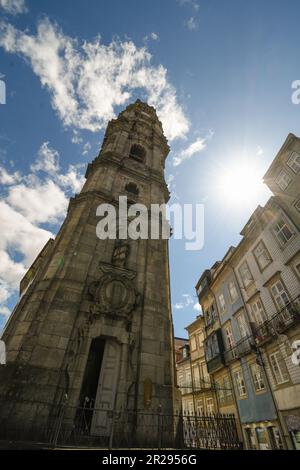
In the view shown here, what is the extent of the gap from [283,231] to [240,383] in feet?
41.9

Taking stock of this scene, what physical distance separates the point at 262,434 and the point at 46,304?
1675 centimetres

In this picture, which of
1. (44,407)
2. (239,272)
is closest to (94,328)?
(44,407)

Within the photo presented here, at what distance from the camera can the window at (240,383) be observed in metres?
18.2

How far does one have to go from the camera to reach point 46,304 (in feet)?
33.0

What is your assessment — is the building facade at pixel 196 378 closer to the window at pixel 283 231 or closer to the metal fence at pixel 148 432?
the window at pixel 283 231

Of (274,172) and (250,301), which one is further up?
(274,172)

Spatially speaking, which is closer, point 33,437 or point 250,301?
point 33,437

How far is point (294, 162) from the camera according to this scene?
18.3 metres

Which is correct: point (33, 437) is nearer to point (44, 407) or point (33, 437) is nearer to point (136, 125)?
point (44, 407)

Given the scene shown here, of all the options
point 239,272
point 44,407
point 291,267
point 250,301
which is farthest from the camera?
point 239,272

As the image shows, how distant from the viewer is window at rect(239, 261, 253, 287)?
2027cm
